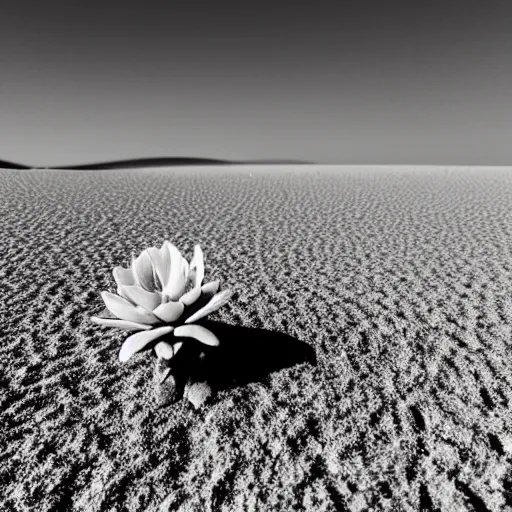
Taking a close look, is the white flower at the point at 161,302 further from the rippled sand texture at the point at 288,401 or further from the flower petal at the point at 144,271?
the rippled sand texture at the point at 288,401

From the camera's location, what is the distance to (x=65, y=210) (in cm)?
391

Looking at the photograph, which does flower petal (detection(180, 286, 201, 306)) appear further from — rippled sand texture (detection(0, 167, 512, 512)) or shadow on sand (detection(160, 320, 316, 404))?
rippled sand texture (detection(0, 167, 512, 512))

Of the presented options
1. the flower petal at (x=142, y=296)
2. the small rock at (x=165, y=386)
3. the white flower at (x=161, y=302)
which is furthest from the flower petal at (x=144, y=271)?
the small rock at (x=165, y=386)

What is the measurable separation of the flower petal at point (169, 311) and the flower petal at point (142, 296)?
0.08 feet

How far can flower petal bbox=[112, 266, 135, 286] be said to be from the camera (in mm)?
→ 1032

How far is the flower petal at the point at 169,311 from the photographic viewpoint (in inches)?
35.5

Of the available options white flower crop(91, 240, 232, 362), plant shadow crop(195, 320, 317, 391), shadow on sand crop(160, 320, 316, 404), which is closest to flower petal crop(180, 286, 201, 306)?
white flower crop(91, 240, 232, 362)

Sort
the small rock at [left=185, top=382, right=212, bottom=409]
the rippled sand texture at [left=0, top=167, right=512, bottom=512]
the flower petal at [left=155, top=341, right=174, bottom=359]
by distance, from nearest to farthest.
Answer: the rippled sand texture at [left=0, top=167, right=512, bottom=512] → the flower petal at [left=155, top=341, right=174, bottom=359] → the small rock at [left=185, top=382, right=212, bottom=409]

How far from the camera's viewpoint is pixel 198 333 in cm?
88

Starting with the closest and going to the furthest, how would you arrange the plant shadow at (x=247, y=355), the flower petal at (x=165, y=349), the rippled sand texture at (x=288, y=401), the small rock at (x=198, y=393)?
1. the rippled sand texture at (x=288, y=401)
2. the flower petal at (x=165, y=349)
3. the small rock at (x=198, y=393)
4. the plant shadow at (x=247, y=355)

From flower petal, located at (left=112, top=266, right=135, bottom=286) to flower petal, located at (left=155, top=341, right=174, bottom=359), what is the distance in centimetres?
22

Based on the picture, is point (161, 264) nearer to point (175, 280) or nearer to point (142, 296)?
point (175, 280)

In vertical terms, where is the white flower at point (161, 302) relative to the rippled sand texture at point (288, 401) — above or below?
above

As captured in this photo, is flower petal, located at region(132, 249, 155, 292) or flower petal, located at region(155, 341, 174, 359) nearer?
flower petal, located at region(155, 341, 174, 359)
